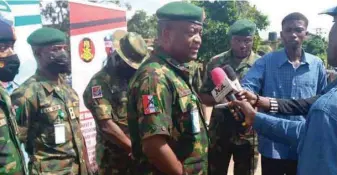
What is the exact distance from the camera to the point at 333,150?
1.69m

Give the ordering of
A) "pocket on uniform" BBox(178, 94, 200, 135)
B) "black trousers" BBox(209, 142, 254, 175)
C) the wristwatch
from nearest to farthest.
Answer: "pocket on uniform" BBox(178, 94, 200, 135), the wristwatch, "black trousers" BBox(209, 142, 254, 175)

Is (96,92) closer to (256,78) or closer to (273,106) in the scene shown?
(256,78)

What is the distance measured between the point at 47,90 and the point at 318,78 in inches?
97.4

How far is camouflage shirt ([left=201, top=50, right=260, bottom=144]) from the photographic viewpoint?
4.20 meters

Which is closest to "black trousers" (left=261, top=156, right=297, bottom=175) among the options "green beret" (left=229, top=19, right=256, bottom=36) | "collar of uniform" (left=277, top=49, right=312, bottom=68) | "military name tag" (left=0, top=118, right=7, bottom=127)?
"collar of uniform" (left=277, top=49, right=312, bottom=68)

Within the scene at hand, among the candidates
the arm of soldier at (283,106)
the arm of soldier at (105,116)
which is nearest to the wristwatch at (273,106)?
the arm of soldier at (283,106)

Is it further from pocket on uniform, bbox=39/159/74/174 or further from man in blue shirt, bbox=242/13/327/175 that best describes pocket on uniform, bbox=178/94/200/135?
pocket on uniform, bbox=39/159/74/174

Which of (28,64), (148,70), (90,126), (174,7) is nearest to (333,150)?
(148,70)

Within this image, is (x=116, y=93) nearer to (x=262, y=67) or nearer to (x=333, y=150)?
(x=262, y=67)

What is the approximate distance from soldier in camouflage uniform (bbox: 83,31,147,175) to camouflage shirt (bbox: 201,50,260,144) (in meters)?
0.79

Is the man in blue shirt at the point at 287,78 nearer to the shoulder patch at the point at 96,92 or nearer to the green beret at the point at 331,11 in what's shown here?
the shoulder patch at the point at 96,92

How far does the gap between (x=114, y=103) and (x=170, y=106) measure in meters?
1.76

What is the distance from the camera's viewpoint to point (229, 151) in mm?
4266

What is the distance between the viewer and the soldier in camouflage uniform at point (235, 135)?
420cm
